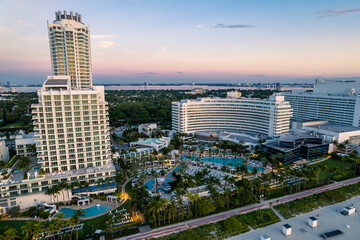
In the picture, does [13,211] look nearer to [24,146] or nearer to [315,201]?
[24,146]

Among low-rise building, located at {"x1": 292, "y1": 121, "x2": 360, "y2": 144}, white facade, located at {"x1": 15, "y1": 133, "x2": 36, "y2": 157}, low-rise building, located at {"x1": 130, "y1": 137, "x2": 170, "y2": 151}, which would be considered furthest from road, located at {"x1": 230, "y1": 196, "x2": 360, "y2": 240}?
white facade, located at {"x1": 15, "y1": 133, "x2": 36, "y2": 157}

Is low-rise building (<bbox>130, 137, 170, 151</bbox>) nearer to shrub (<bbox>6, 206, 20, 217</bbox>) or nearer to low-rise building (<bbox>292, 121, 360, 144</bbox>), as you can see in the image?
shrub (<bbox>6, 206, 20, 217</bbox>)

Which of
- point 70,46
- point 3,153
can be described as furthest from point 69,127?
point 70,46

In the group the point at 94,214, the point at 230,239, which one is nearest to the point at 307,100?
the point at 230,239

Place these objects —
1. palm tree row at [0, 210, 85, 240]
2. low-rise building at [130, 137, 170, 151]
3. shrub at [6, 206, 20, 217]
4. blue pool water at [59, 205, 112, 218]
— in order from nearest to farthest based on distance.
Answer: palm tree row at [0, 210, 85, 240]
shrub at [6, 206, 20, 217]
blue pool water at [59, 205, 112, 218]
low-rise building at [130, 137, 170, 151]

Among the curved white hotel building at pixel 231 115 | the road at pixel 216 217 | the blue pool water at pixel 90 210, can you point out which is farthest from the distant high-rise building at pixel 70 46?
the road at pixel 216 217
